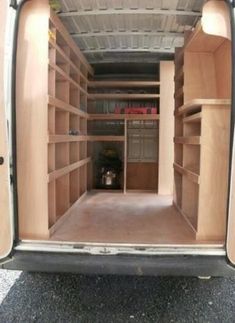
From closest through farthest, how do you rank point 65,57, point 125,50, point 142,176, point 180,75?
point 65,57
point 180,75
point 125,50
point 142,176

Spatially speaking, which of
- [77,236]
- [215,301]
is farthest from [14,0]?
[215,301]

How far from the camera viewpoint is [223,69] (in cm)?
284

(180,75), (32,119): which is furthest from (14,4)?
(180,75)

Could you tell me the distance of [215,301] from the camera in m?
2.51

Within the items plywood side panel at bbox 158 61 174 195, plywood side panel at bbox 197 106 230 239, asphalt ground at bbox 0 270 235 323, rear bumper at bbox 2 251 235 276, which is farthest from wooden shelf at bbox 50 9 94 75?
asphalt ground at bbox 0 270 235 323

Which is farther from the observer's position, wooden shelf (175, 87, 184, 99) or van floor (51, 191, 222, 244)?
wooden shelf (175, 87, 184, 99)

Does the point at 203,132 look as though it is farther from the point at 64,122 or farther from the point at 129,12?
the point at 64,122

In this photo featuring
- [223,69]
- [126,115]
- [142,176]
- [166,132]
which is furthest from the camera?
[142,176]

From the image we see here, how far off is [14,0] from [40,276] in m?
2.17

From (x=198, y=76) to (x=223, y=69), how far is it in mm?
317

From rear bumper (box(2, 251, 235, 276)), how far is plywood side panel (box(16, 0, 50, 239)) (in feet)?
0.75

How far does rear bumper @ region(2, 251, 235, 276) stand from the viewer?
1.85 metres

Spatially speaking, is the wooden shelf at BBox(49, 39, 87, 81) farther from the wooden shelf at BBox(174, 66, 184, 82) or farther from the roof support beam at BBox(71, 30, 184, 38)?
the wooden shelf at BBox(174, 66, 184, 82)

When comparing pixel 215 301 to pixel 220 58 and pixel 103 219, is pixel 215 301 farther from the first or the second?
pixel 220 58
